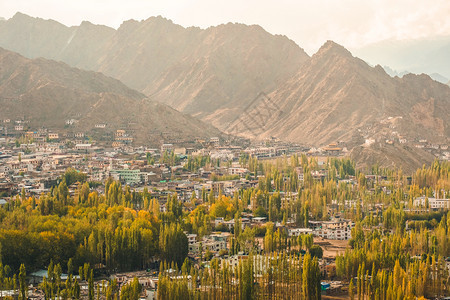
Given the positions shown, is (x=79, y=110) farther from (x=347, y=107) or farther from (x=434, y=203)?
(x=434, y=203)

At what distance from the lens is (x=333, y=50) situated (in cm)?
19288

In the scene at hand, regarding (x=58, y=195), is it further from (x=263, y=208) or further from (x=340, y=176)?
(x=340, y=176)

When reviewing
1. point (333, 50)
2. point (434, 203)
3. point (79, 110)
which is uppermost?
point (333, 50)

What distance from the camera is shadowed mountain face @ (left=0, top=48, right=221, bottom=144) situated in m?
135

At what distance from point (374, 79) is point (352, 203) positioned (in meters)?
104

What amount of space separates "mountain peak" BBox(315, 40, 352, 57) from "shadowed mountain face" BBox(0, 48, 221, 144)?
50.6 meters

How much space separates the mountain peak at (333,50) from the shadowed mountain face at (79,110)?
50.6m

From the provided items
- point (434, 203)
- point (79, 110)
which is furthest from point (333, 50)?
point (434, 203)

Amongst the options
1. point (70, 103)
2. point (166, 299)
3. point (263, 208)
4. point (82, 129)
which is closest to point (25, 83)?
point (70, 103)

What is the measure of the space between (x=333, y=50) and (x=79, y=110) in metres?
78.8

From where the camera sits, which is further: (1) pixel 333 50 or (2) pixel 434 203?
(1) pixel 333 50

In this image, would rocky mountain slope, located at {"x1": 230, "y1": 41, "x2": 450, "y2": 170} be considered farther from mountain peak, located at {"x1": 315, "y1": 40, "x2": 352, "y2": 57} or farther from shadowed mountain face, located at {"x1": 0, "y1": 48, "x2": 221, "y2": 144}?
shadowed mountain face, located at {"x1": 0, "y1": 48, "x2": 221, "y2": 144}

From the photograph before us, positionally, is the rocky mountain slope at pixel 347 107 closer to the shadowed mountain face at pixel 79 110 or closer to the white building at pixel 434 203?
the shadowed mountain face at pixel 79 110

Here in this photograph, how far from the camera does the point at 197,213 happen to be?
224 ft
